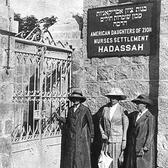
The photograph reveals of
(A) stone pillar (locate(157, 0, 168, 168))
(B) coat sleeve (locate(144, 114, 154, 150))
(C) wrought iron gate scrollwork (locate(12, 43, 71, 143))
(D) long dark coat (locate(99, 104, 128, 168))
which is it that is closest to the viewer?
(B) coat sleeve (locate(144, 114, 154, 150))

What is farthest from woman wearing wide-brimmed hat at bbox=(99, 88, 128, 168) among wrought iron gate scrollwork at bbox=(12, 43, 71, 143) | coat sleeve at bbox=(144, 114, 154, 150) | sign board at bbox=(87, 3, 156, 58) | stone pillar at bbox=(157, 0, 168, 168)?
wrought iron gate scrollwork at bbox=(12, 43, 71, 143)

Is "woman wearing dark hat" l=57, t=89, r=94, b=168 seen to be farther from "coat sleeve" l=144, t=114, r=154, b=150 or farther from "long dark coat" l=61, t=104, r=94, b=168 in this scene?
"coat sleeve" l=144, t=114, r=154, b=150

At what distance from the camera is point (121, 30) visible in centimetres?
707

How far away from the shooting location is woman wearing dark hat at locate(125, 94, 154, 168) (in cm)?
595

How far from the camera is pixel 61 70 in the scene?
7.44 metres

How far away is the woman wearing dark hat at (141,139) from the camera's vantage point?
19.5ft

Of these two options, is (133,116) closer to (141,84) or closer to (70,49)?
(141,84)

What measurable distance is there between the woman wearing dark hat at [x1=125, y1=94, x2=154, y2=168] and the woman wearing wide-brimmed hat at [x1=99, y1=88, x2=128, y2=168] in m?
0.16

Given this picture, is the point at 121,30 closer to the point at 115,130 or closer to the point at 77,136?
the point at 115,130

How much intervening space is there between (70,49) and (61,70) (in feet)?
1.65

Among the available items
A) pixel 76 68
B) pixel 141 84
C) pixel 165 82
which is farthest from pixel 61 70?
pixel 165 82

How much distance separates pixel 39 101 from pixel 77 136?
105 cm

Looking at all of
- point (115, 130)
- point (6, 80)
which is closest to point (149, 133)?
point (115, 130)

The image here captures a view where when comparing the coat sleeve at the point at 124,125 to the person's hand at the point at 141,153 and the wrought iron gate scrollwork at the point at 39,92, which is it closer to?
the person's hand at the point at 141,153
